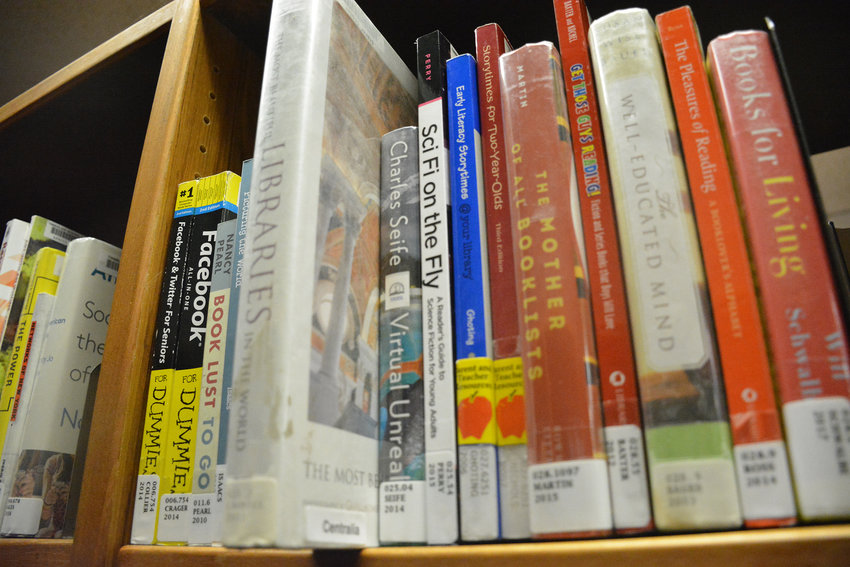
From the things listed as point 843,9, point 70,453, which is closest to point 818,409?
point 843,9

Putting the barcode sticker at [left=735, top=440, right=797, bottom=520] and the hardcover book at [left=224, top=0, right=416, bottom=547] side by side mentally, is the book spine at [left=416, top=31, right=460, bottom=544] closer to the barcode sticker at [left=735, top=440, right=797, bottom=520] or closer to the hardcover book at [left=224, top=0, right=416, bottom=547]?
the hardcover book at [left=224, top=0, right=416, bottom=547]

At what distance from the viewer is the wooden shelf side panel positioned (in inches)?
20.8

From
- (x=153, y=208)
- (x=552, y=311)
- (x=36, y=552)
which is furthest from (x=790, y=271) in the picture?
(x=36, y=552)

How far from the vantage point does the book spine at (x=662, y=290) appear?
34 cm

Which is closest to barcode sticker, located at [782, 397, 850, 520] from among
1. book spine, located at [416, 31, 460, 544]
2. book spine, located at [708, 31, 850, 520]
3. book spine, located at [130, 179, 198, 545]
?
book spine, located at [708, 31, 850, 520]

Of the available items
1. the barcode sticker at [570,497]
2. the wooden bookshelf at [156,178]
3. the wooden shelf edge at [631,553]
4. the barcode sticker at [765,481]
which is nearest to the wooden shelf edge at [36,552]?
the wooden bookshelf at [156,178]

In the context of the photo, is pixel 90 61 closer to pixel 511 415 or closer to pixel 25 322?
pixel 25 322

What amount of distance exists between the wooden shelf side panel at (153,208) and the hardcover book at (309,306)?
22 centimetres

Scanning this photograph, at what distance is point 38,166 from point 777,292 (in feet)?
3.54

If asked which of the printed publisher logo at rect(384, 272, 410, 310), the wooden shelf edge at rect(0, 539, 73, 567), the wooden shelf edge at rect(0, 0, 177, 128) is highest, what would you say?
the wooden shelf edge at rect(0, 0, 177, 128)

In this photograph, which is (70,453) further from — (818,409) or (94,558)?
(818,409)

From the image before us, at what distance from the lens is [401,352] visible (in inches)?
18.3

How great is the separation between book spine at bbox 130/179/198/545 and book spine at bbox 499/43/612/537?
342mm

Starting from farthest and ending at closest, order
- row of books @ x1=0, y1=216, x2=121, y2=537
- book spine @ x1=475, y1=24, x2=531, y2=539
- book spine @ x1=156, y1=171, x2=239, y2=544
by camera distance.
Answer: row of books @ x1=0, y1=216, x2=121, y2=537
book spine @ x1=156, y1=171, x2=239, y2=544
book spine @ x1=475, y1=24, x2=531, y2=539
